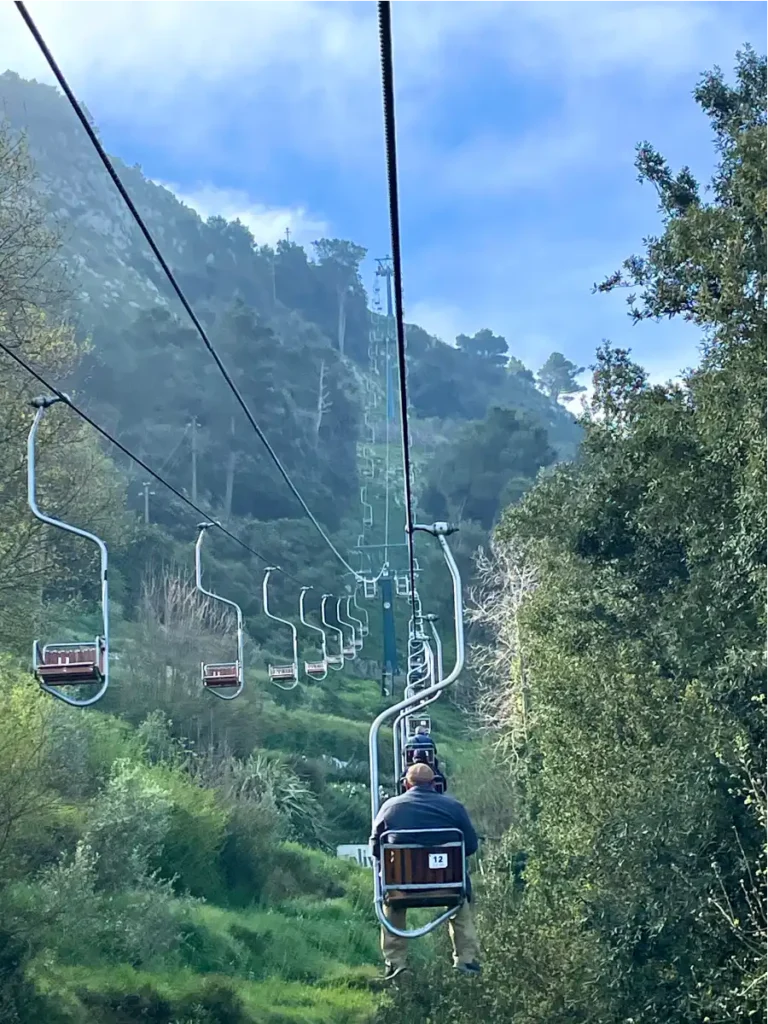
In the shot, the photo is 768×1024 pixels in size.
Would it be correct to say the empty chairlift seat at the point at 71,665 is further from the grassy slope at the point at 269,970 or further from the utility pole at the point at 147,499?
the utility pole at the point at 147,499

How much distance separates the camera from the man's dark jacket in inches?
323

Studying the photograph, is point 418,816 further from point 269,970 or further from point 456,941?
point 269,970

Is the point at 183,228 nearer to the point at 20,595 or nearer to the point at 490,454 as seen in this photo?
the point at 490,454

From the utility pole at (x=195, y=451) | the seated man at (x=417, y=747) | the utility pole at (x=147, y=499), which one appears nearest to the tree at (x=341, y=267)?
the utility pole at (x=195, y=451)

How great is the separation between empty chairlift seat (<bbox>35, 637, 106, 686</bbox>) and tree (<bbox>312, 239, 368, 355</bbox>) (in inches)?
3965

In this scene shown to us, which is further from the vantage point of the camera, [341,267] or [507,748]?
[341,267]

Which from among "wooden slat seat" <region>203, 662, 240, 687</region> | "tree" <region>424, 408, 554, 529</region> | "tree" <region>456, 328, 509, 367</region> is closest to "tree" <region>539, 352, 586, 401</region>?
"tree" <region>456, 328, 509, 367</region>

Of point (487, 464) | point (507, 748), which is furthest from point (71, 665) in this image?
point (487, 464)

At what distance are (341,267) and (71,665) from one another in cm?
10665

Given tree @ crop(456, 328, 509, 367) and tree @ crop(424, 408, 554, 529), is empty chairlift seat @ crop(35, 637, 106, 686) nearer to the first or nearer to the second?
tree @ crop(424, 408, 554, 529)

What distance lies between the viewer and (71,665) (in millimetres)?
10539

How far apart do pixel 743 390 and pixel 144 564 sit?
41.2 m

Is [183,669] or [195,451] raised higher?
[195,451]

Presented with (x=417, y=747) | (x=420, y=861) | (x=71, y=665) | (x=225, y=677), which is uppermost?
(x=225, y=677)
